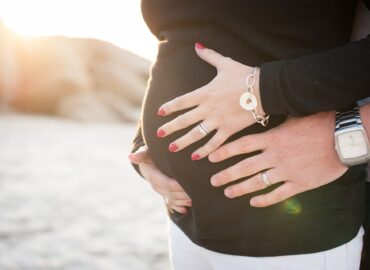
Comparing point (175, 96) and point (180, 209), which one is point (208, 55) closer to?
point (175, 96)

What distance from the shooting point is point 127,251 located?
3.03m

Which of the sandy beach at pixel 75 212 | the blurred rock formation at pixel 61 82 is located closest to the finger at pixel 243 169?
the sandy beach at pixel 75 212

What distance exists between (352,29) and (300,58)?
17 cm

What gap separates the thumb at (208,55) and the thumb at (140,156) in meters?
0.32

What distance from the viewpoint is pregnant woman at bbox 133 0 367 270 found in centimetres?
81

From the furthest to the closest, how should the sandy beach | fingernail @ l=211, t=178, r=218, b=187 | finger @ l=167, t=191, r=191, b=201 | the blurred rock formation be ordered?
the blurred rock formation → the sandy beach → finger @ l=167, t=191, r=191, b=201 → fingernail @ l=211, t=178, r=218, b=187

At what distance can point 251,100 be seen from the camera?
822 mm

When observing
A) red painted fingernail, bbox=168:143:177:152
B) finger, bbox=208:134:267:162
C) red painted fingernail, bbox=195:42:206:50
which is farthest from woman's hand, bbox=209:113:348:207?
red painted fingernail, bbox=195:42:206:50

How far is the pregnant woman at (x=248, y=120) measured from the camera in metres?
0.81

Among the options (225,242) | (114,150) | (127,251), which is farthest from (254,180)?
(114,150)

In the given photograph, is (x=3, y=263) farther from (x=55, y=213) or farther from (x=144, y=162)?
(x=144, y=162)

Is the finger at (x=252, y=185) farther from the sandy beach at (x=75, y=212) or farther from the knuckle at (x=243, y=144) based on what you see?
the sandy beach at (x=75, y=212)

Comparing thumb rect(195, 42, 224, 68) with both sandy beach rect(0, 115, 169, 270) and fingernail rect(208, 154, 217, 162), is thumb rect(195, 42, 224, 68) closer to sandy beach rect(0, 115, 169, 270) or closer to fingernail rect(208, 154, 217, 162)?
fingernail rect(208, 154, 217, 162)

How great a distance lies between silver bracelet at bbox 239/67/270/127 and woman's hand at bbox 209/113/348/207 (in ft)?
0.11
